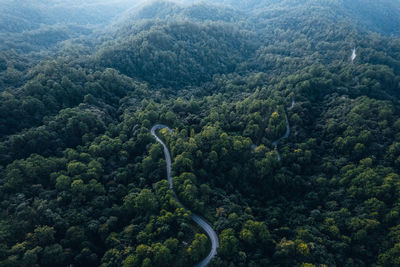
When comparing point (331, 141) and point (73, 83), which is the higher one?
point (73, 83)

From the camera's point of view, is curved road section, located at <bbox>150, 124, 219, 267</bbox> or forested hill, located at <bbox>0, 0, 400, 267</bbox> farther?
forested hill, located at <bbox>0, 0, 400, 267</bbox>

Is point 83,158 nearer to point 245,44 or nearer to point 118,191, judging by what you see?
point 118,191

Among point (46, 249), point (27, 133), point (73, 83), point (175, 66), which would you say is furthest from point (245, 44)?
point (46, 249)

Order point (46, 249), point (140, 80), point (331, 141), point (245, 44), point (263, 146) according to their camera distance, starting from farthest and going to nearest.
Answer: point (245, 44) → point (140, 80) → point (331, 141) → point (263, 146) → point (46, 249)

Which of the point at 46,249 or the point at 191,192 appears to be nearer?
the point at 46,249

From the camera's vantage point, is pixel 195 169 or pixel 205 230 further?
pixel 195 169

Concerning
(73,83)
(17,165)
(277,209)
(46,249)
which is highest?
(73,83)

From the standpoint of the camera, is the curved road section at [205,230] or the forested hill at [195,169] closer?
the curved road section at [205,230]

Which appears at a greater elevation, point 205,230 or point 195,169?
point 195,169
